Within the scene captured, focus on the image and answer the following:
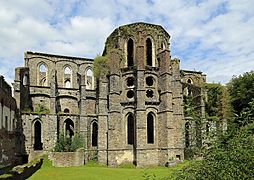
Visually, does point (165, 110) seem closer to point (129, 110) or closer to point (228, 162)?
point (129, 110)

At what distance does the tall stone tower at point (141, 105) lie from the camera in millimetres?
32500

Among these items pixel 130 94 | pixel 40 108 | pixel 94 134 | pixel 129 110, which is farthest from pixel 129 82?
pixel 40 108

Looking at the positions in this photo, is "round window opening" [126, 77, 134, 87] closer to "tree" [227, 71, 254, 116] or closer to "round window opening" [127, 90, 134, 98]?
"round window opening" [127, 90, 134, 98]

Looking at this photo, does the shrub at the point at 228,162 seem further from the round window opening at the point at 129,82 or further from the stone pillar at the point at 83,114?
the stone pillar at the point at 83,114

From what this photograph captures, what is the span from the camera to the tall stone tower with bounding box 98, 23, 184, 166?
32.5 m

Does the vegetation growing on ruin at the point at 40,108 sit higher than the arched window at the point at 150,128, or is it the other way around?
the vegetation growing on ruin at the point at 40,108

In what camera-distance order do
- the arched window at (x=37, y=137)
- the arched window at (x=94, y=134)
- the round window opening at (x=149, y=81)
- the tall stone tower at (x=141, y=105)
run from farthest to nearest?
the arched window at (x=94, y=134), the arched window at (x=37, y=137), the round window opening at (x=149, y=81), the tall stone tower at (x=141, y=105)

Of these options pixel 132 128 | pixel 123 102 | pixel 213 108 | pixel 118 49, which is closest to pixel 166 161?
pixel 132 128

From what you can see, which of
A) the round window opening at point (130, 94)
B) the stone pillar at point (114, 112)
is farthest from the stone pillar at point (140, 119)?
the stone pillar at point (114, 112)

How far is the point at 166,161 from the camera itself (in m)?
32.0

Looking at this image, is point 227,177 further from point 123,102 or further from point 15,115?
point 15,115

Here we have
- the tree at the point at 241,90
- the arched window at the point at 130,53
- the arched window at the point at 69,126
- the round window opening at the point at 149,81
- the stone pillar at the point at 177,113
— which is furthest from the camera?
the tree at the point at 241,90

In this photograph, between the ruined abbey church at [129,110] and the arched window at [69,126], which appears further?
the arched window at [69,126]

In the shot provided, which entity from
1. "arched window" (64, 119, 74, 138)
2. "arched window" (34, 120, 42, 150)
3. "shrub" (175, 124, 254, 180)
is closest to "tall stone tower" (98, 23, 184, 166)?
"arched window" (64, 119, 74, 138)
